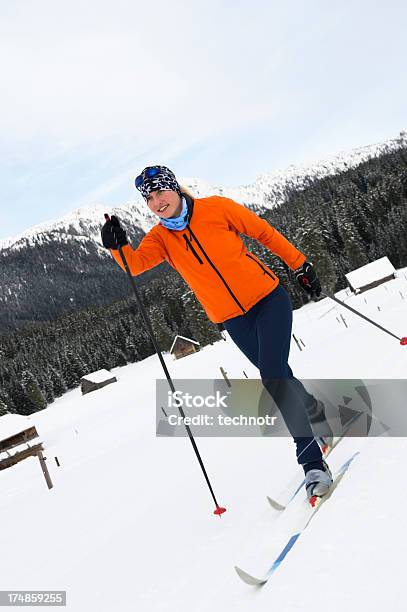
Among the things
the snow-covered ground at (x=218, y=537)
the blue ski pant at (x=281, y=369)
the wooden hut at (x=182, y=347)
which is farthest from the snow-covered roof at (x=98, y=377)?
the blue ski pant at (x=281, y=369)

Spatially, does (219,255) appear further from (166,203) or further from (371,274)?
(371,274)

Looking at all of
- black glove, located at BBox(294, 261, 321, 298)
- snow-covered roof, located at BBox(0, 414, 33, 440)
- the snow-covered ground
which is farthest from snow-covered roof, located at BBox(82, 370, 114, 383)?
black glove, located at BBox(294, 261, 321, 298)

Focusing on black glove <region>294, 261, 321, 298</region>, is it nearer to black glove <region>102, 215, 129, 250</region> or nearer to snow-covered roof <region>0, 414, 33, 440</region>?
black glove <region>102, 215, 129, 250</region>

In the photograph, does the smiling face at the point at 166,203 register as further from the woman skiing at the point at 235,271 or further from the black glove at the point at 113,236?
the black glove at the point at 113,236

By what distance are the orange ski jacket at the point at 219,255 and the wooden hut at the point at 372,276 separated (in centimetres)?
5663

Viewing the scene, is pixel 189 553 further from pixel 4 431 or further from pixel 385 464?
pixel 4 431

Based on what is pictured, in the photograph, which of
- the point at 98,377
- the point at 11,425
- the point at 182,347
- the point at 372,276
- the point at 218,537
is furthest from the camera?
the point at 98,377

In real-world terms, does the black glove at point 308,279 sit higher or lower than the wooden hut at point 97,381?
higher

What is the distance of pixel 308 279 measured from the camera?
3.54 metres

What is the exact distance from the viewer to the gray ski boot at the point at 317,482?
276 centimetres

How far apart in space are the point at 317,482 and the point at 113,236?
7.98 feet

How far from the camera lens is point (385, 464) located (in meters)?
2.33

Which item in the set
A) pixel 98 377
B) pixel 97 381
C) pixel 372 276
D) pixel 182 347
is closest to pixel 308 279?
pixel 372 276

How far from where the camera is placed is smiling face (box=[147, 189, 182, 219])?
336 cm
